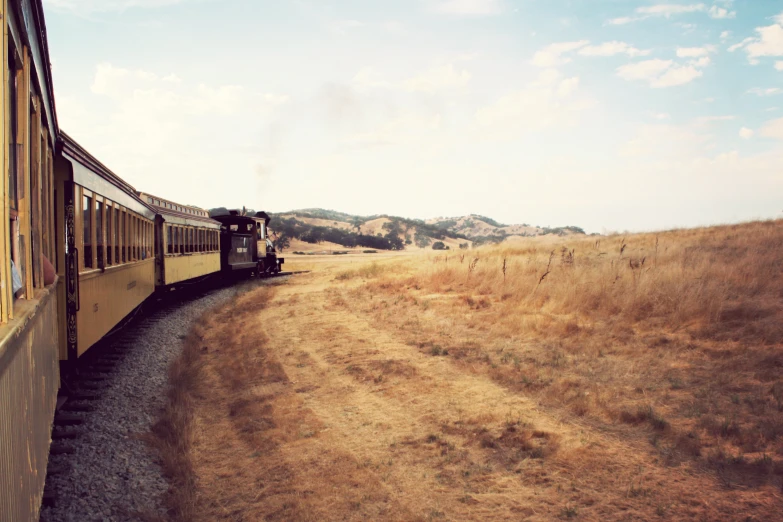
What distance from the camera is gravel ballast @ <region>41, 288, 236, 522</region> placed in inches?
186

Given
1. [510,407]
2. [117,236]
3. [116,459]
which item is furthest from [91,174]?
[510,407]

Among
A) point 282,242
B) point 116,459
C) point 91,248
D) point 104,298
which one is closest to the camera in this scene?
point 116,459

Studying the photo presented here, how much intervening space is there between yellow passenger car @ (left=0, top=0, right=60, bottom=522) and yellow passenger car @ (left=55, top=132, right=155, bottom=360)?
2176 mm

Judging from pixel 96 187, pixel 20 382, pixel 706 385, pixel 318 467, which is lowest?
pixel 318 467

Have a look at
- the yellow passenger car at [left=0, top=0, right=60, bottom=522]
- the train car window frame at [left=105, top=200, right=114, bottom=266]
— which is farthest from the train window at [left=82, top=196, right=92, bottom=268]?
the yellow passenger car at [left=0, top=0, right=60, bottom=522]

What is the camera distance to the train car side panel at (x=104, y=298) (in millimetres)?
6629

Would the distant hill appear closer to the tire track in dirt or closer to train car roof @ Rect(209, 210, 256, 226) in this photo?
train car roof @ Rect(209, 210, 256, 226)

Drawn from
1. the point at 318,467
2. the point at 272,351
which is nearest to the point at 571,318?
the point at 272,351

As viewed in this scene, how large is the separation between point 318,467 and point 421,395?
2.37m

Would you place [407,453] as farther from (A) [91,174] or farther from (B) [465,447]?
(A) [91,174]

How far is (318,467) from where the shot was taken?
18.8 ft

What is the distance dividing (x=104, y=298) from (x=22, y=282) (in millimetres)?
5233

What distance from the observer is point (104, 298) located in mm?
7922

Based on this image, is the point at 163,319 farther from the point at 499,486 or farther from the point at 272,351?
the point at 499,486
